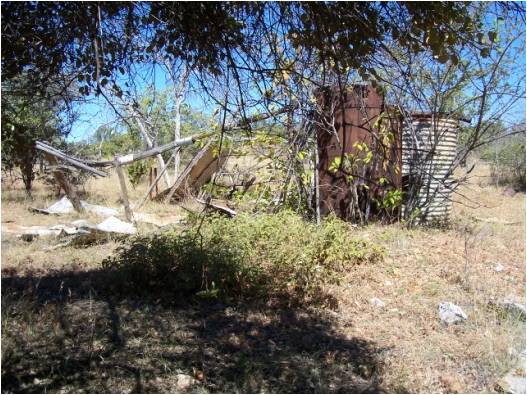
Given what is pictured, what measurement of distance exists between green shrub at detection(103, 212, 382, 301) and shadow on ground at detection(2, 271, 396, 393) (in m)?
0.28

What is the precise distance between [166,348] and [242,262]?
159 cm

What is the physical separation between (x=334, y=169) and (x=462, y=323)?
3414mm

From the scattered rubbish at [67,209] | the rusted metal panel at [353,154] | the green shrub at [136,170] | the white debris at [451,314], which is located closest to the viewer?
the white debris at [451,314]

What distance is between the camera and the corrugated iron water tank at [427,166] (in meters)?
7.96

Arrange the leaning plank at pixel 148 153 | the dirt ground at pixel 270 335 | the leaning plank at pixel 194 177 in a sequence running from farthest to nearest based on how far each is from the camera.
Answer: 1. the leaning plank at pixel 194 177
2. the leaning plank at pixel 148 153
3. the dirt ground at pixel 270 335

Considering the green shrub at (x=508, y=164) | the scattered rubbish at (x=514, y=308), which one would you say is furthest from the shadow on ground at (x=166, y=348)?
the green shrub at (x=508, y=164)

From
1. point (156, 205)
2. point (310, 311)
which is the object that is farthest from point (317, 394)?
point (156, 205)

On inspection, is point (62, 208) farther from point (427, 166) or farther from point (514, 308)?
point (514, 308)

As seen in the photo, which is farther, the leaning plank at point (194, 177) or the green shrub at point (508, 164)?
the green shrub at point (508, 164)

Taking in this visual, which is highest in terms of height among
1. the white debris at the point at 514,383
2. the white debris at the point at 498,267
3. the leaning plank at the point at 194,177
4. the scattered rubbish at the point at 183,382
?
the leaning plank at the point at 194,177

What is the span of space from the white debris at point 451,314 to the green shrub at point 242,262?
46.7 inches

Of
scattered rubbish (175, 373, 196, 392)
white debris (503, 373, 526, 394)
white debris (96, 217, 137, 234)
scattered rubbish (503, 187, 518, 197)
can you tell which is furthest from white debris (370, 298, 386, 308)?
scattered rubbish (503, 187, 518, 197)

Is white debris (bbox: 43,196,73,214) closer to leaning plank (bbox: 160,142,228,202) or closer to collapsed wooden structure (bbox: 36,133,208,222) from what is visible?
collapsed wooden structure (bbox: 36,133,208,222)

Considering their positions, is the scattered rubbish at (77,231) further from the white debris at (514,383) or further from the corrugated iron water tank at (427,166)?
the white debris at (514,383)
